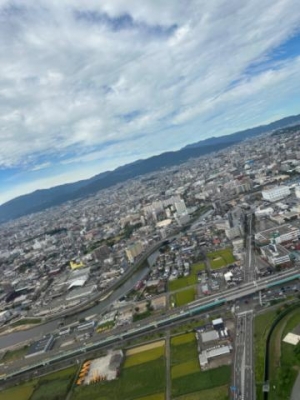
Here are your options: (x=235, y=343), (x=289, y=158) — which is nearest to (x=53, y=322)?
(x=235, y=343)

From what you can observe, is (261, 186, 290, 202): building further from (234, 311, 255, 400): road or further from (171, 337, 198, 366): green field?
(171, 337, 198, 366): green field

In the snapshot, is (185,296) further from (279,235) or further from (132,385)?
(279,235)

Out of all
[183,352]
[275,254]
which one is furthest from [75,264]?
[183,352]

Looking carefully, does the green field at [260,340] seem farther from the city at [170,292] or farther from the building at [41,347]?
the building at [41,347]

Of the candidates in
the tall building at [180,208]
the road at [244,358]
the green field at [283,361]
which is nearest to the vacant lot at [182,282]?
the road at [244,358]

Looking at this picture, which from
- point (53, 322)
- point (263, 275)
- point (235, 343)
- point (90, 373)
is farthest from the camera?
point (53, 322)

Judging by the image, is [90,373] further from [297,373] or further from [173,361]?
[297,373]

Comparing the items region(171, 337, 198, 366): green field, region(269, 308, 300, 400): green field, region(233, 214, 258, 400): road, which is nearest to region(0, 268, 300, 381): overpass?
region(233, 214, 258, 400): road
